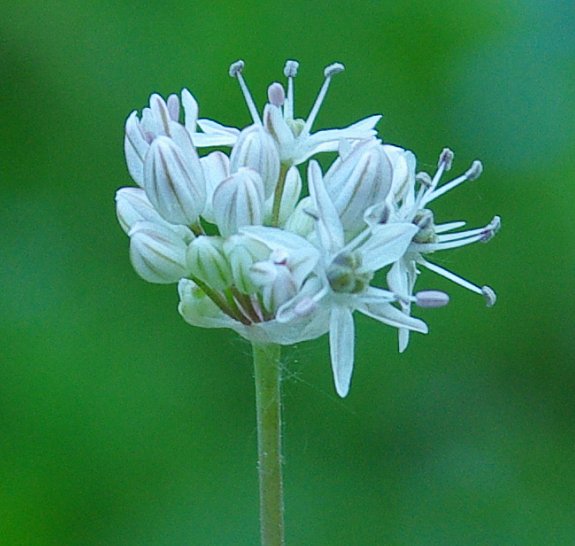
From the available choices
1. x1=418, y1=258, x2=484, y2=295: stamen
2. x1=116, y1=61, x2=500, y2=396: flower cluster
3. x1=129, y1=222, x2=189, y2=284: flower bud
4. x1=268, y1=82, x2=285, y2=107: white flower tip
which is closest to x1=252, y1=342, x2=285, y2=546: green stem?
x1=116, y1=61, x2=500, y2=396: flower cluster

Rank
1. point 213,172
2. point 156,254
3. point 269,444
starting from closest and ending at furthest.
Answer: point 269,444 → point 156,254 → point 213,172

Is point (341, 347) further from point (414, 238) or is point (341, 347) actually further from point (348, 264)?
point (414, 238)

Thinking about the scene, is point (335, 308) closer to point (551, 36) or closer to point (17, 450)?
point (17, 450)

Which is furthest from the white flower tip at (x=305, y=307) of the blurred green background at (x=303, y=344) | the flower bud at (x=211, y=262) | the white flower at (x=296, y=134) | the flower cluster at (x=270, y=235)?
the blurred green background at (x=303, y=344)

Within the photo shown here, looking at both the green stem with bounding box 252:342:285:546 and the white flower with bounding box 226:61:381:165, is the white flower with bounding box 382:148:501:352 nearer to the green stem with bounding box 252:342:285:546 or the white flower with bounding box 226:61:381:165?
the white flower with bounding box 226:61:381:165

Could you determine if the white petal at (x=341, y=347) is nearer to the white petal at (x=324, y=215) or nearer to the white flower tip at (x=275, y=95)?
the white petal at (x=324, y=215)

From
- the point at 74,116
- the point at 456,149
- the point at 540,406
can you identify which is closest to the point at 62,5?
the point at 74,116

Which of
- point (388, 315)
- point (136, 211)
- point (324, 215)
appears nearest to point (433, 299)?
point (388, 315)
